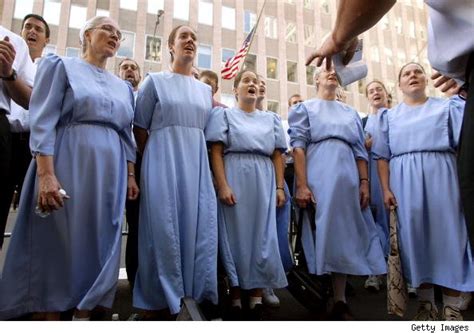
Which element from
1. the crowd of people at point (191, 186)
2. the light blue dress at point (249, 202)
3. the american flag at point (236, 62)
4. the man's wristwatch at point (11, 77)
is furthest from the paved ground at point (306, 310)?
the american flag at point (236, 62)

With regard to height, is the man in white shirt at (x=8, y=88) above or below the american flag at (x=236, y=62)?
below

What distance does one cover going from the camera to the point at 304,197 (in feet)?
Answer: 8.35

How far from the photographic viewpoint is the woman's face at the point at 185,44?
7.95 ft

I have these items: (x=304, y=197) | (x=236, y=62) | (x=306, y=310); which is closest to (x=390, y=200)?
(x=304, y=197)

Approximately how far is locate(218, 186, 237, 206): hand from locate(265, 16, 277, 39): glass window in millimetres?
16907

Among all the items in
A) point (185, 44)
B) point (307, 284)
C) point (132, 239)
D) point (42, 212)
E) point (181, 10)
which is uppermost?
point (181, 10)

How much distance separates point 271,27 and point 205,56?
379 cm

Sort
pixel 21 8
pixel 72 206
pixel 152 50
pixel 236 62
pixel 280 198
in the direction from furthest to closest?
pixel 152 50 < pixel 21 8 < pixel 236 62 < pixel 280 198 < pixel 72 206

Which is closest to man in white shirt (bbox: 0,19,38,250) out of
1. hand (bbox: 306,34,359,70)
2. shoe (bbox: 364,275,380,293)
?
hand (bbox: 306,34,359,70)

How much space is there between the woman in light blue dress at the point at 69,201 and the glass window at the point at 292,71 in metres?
16.8

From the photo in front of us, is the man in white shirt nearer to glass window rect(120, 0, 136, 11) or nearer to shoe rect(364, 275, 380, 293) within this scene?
shoe rect(364, 275, 380, 293)

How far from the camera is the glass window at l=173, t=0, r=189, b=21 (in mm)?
16719

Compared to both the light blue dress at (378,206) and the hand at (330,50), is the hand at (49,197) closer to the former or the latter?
the hand at (330,50)

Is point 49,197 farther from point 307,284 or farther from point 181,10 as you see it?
point 181,10
